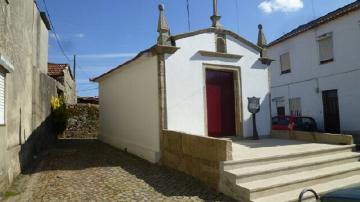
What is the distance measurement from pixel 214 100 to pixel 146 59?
252cm

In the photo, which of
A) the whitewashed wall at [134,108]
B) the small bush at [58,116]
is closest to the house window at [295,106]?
the whitewashed wall at [134,108]

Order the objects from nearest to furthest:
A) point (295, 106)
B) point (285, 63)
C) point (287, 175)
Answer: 1. point (287, 175)
2. point (295, 106)
3. point (285, 63)

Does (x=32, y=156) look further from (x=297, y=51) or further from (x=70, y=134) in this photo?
(x=297, y=51)

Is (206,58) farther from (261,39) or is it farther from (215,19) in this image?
(261,39)

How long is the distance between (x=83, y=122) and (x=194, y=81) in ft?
36.3

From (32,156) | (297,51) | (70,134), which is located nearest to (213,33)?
(32,156)

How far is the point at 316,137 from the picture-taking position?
9.71m

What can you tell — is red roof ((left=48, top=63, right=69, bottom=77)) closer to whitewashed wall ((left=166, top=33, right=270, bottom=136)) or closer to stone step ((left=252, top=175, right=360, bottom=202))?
whitewashed wall ((left=166, top=33, right=270, bottom=136))

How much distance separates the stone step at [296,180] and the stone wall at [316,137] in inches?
52.2

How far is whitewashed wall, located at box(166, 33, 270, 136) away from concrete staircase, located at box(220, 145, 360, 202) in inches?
117

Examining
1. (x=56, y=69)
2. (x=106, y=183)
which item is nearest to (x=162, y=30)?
(x=106, y=183)

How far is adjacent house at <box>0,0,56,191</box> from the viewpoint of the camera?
687cm

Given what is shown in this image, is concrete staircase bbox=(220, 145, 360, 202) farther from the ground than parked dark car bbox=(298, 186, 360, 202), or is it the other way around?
parked dark car bbox=(298, 186, 360, 202)

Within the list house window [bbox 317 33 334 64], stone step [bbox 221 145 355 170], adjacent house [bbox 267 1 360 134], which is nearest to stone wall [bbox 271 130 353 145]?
stone step [bbox 221 145 355 170]
